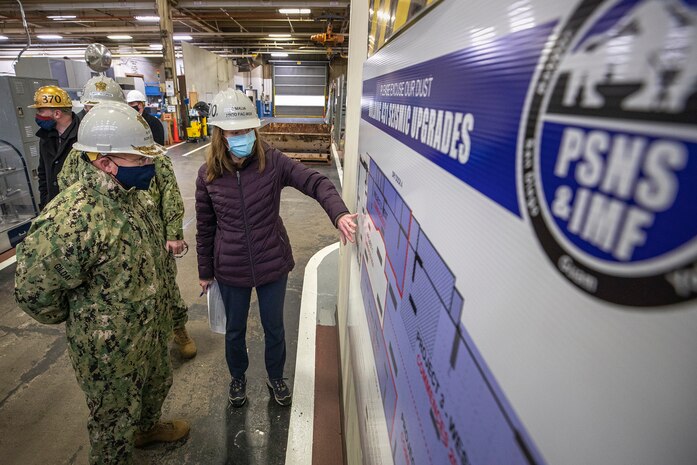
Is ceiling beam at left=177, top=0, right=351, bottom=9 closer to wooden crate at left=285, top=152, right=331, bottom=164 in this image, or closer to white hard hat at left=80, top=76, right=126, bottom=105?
wooden crate at left=285, top=152, right=331, bottom=164

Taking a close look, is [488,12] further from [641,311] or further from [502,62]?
[641,311]

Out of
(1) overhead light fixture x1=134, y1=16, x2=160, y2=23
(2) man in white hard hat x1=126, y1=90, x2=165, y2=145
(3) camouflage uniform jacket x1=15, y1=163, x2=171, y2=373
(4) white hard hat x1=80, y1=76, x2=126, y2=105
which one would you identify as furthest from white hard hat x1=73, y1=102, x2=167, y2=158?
(1) overhead light fixture x1=134, y1=16, x2=160, y2=23

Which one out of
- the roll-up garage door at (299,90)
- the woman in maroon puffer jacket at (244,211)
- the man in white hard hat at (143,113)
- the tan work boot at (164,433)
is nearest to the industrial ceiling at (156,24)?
the roll-up garage door at (299,90)

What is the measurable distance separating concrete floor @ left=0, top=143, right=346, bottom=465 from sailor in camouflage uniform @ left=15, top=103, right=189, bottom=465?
555mm

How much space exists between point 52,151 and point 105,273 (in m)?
2.53

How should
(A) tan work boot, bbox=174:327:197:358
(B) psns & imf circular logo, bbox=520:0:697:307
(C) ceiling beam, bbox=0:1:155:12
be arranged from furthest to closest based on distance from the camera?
1. (C) ceiling beam, bbox=0:1:155:12
2. (A) tan work boot, bbox=174:327:197:358
3. (B) psns & imf circular logo, bbox=520:0:697:307

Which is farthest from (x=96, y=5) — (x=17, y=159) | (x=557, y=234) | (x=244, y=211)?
(x=557, y=234)

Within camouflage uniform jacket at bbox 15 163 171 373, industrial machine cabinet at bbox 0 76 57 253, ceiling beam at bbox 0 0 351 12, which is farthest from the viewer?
ceiling beam at bbox 0 0 351 12

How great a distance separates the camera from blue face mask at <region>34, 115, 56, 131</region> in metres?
3.14

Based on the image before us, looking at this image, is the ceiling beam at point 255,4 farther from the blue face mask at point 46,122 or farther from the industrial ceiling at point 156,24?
the blue face mask at point 46,122

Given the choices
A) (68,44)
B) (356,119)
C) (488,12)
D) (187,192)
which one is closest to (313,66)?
(68,44)

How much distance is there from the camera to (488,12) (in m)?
0.48

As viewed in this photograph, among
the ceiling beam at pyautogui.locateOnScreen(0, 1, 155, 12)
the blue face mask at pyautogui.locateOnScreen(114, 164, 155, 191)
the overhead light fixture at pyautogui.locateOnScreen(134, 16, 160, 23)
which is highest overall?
the overhead light fixture at pyautogui.locateOnScreen(134, 16, 160, 23)

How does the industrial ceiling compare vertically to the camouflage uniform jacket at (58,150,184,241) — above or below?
above
